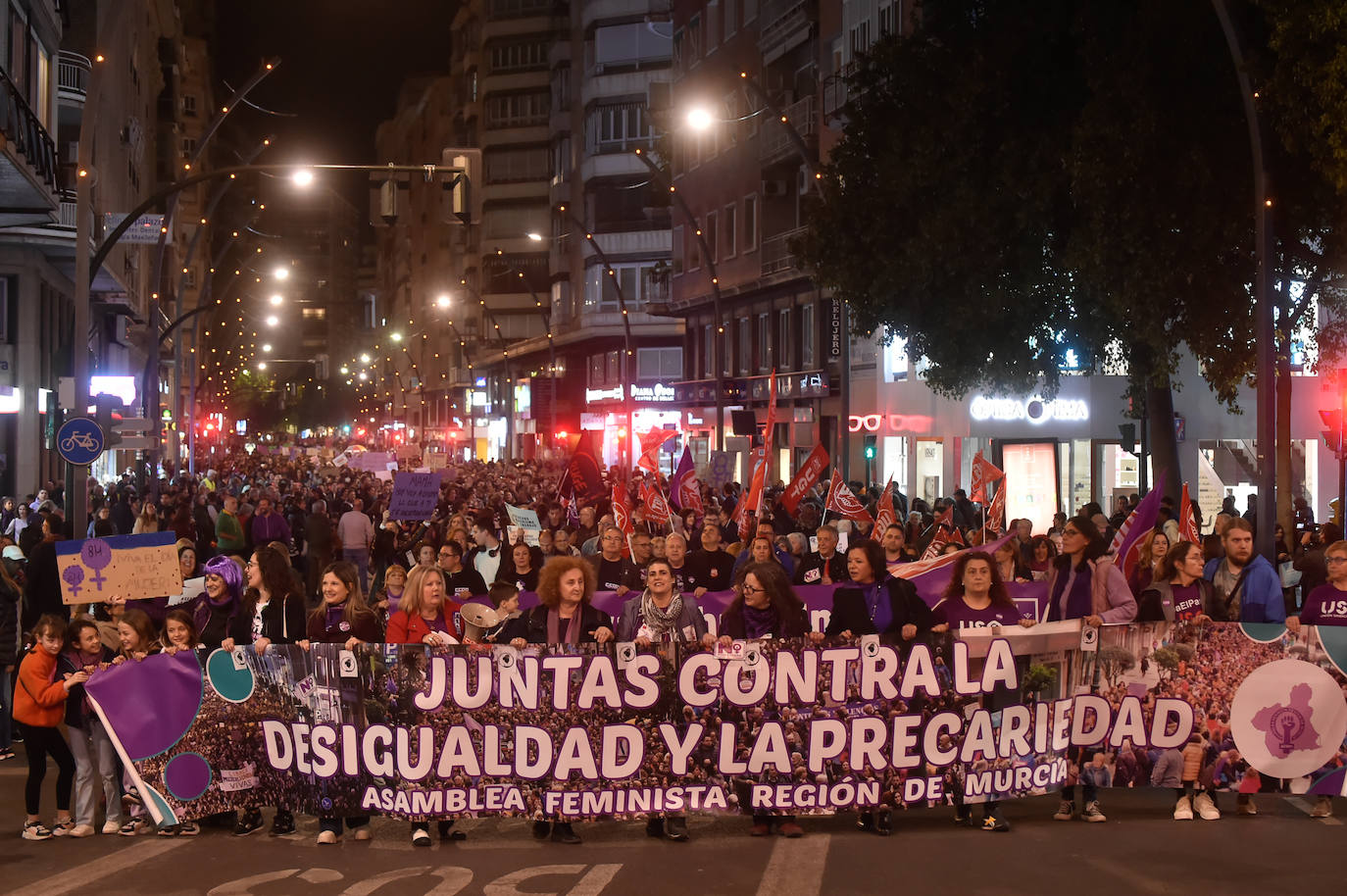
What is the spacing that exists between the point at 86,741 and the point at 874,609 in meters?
4.75

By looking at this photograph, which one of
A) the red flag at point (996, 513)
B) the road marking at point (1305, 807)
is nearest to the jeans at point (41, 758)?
the road marking at point (1305, 807)

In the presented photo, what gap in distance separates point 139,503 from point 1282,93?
20.0 meters

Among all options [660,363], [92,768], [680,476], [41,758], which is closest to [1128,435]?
[680,476]

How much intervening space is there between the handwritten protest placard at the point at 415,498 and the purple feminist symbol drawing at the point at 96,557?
1073 cm

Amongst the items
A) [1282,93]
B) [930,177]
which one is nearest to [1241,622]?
[1282,93]

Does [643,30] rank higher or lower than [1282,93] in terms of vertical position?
higher

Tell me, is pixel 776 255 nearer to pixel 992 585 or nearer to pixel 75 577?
pixel 75 577

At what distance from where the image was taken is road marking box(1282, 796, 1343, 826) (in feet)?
32.3

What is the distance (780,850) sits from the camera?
30.3 feet

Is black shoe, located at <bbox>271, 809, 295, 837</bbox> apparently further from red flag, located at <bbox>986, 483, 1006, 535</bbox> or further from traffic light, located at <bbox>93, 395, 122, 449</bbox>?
traffic light, located at <bbox>93, 395, 122, 449</bbox>

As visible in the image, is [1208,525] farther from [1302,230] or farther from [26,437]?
[26,437]

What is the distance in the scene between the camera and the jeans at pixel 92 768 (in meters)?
9.91

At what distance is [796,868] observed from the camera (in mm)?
8797

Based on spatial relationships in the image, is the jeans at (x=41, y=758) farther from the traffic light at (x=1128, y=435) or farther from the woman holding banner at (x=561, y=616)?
the traffic light at (x=1128, y=435)
